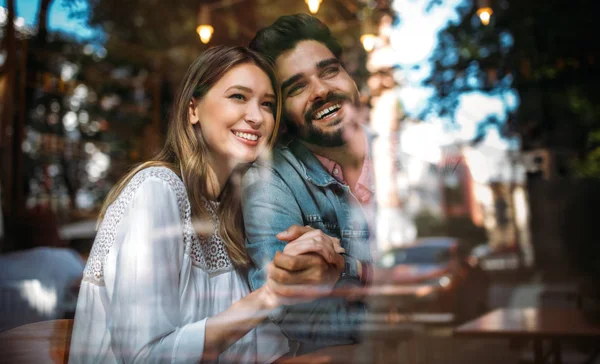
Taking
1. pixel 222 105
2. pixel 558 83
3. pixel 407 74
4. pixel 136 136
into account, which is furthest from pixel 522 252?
pixel 222 105

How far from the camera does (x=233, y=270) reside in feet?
5.35

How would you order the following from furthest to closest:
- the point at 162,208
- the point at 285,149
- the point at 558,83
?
the point at 558,83
the point at 285,149
the point at 162,208

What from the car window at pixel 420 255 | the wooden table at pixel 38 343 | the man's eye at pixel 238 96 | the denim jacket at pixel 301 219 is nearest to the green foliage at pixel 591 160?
Answer: the car window at pixel 420 255

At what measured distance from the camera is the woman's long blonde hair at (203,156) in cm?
162

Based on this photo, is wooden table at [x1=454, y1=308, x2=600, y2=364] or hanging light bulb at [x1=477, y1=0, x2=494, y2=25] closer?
wooden table at [x1=454, y1=308, x2=600, y2=364]

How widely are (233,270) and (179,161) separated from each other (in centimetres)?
37

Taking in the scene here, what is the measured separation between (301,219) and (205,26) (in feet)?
3.13

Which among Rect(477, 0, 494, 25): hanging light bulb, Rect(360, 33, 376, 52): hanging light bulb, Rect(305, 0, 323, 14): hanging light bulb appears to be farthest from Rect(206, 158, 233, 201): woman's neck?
Rect(477, 0, 494, 25): hanging light bulb

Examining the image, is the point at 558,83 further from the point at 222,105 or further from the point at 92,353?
the point at 92,353

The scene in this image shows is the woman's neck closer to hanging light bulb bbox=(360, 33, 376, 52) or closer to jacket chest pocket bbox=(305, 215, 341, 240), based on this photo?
jacket chest pocket bbox=(305, 215, 341, 240)

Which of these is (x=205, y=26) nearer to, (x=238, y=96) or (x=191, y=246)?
(x=238, y=96)

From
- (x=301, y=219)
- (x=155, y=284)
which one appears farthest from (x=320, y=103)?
(x=155, y=284)

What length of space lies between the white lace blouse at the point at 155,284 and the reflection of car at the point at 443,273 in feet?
10.6

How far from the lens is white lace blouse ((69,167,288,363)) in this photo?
149 centimetres
